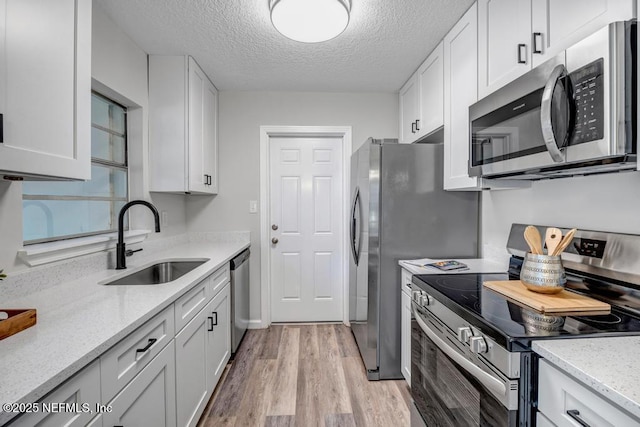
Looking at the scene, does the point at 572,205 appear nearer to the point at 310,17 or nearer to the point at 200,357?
the point at 310,17

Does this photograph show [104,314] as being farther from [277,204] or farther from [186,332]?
[277,204]

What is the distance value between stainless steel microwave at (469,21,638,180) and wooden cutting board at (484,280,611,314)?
1.54 feet

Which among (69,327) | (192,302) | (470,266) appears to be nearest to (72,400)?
(69,327)

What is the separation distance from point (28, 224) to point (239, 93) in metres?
2.10

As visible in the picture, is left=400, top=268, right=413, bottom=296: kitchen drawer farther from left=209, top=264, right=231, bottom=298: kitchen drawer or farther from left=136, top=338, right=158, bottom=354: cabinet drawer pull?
left=136, top=338, right=158, bottom=354: cabinet drawer pull

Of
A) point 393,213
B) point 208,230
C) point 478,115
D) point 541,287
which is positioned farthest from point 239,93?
point 541,287

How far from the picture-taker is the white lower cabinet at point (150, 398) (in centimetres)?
92

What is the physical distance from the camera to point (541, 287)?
3.54 feet

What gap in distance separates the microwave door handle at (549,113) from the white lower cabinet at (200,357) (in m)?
1.66

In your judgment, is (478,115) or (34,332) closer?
(34,332)

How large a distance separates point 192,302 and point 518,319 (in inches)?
55.9

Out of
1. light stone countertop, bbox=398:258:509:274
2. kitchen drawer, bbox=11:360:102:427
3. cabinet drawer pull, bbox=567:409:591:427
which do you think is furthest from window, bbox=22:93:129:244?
cabinet drawer pull, bbox=567:409:591:427

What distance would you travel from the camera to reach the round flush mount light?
1473 millimetres

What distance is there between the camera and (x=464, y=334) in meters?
1.02
